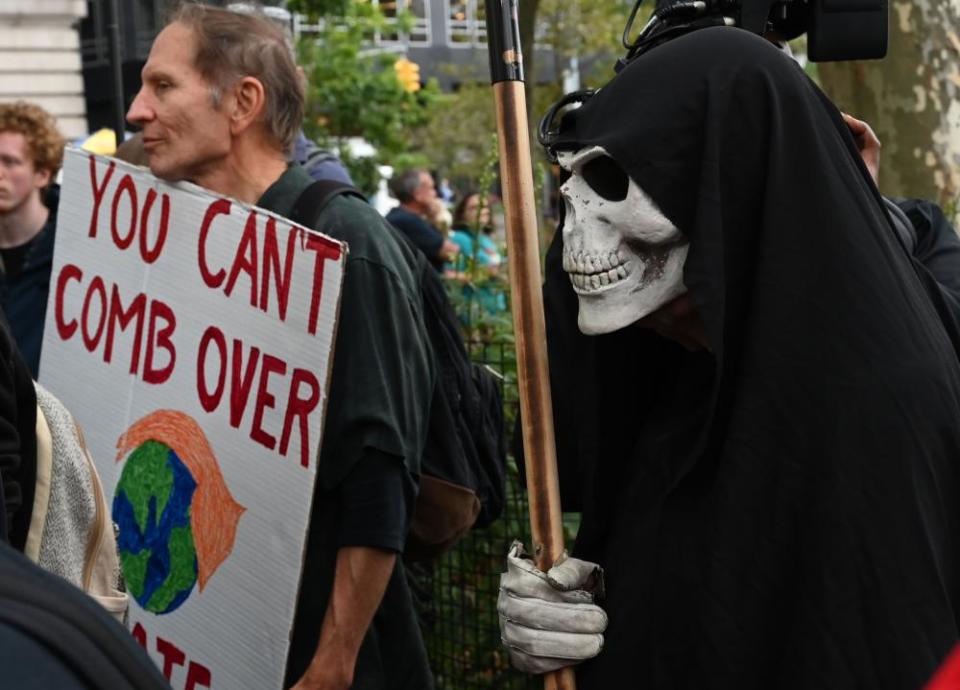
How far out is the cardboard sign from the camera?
3.14 m

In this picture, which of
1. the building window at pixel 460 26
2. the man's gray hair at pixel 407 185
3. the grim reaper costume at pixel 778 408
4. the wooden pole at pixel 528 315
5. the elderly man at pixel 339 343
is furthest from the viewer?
the building window at pixel 460 26

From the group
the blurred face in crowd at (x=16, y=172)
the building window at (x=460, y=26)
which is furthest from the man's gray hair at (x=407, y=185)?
the building window at (x=460, y=26)

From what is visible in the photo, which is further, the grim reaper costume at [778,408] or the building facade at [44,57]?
the building facade at [44,57]

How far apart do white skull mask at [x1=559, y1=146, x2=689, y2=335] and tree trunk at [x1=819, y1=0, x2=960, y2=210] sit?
3934 millimetres

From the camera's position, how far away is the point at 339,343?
3.17 m

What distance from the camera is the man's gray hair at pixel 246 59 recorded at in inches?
137

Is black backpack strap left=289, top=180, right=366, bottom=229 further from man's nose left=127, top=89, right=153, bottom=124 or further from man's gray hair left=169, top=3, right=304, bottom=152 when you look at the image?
man's nose left=127, top=89, right=153, bottom=124

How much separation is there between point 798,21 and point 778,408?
1.04 metres

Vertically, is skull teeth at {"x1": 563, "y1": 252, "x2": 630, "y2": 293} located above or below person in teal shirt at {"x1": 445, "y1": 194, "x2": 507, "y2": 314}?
above

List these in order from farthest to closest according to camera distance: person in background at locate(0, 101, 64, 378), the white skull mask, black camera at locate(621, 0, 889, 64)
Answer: person in background at locate(0, 101, 64, 378) < black camera at locate(621, 0, 889, 64) < the white skull mask

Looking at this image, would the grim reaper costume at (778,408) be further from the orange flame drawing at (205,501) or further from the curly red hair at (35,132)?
the curly red hair at (35,132)

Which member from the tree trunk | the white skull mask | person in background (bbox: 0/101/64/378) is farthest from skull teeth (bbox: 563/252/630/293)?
the tree trunk

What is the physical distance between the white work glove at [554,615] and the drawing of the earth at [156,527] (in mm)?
1014

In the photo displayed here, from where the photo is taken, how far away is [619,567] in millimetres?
2508
